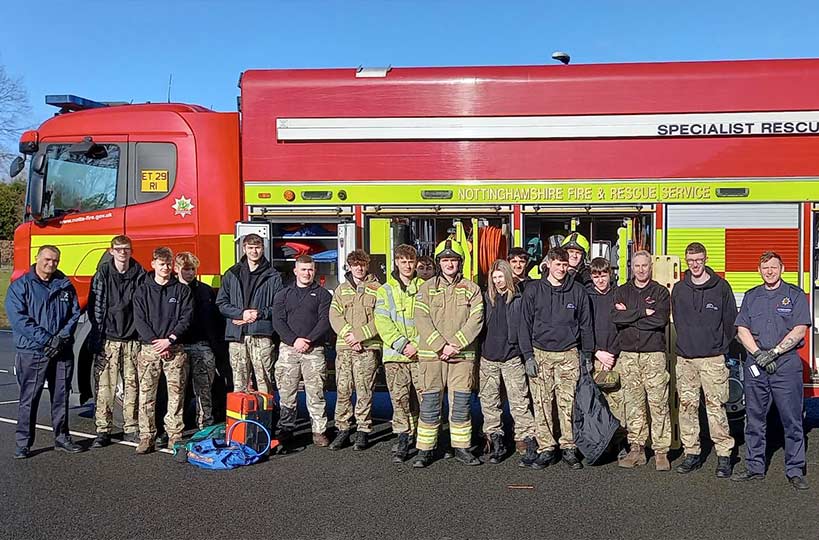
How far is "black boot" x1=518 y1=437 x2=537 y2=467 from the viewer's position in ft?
20.6

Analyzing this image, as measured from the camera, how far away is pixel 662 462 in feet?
20.3

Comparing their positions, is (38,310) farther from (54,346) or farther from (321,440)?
(321,440)

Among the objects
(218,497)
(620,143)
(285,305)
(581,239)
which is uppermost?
(620,143)

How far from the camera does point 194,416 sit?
807cm

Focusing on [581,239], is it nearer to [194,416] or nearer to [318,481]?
[318,481]

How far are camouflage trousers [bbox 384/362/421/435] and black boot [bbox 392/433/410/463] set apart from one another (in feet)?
0.17

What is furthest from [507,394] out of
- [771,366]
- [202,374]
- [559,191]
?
[202,374]

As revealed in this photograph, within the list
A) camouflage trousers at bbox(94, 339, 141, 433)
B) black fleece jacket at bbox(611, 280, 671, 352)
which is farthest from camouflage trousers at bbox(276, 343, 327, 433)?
black fleece jacket at bbox(611, 280, 671, 352)

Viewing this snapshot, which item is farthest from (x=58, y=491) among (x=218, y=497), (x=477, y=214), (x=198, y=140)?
(x=477, y=214)

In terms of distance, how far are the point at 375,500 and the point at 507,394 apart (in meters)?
1.54

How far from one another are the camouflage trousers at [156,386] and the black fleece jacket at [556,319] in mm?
3032

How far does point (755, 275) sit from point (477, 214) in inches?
100

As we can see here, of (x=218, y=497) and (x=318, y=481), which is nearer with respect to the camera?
(x=218, y=497)

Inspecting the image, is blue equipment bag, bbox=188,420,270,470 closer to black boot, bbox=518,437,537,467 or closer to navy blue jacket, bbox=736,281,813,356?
black boot, bbox=518,437,537,467
